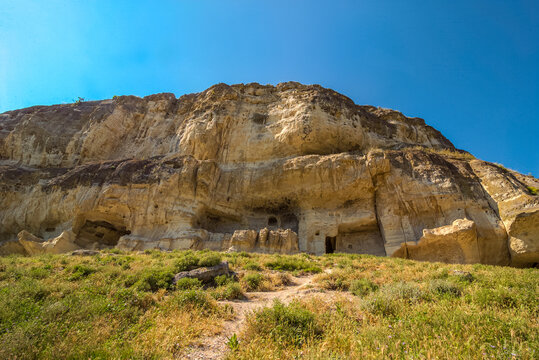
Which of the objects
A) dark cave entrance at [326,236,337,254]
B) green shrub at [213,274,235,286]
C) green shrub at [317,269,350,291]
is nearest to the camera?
green shrub at [317,269,350,291]

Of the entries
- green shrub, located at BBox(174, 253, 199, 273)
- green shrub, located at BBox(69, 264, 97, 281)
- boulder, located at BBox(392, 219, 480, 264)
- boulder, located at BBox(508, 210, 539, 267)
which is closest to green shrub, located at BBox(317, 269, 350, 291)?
green shrub, located at BBox(174, 253, 199, 273)

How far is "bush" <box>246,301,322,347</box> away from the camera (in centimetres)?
376

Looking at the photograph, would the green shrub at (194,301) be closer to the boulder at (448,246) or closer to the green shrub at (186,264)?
the green shrub at (186,264)

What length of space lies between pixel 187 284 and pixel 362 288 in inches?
179

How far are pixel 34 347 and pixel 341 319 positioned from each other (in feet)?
13.7

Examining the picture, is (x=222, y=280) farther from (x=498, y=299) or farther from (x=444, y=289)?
(x=498, y=299)

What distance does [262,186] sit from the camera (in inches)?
876

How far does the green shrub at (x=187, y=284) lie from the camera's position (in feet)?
22.7

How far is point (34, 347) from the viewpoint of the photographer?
321 cm

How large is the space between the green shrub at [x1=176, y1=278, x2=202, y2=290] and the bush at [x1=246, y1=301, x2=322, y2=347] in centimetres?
307

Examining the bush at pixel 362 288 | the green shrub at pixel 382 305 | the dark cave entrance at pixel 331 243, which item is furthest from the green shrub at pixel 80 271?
the dark cave entrance at pixel 331 243

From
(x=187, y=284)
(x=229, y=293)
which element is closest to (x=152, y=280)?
(x=187, y=284)

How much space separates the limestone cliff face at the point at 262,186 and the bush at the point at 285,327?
43.0 feet

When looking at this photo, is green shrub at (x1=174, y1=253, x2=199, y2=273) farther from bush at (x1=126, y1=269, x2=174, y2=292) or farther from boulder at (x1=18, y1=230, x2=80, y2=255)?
boulder at (x1=18, y1=230, x2=80, y2=255)
